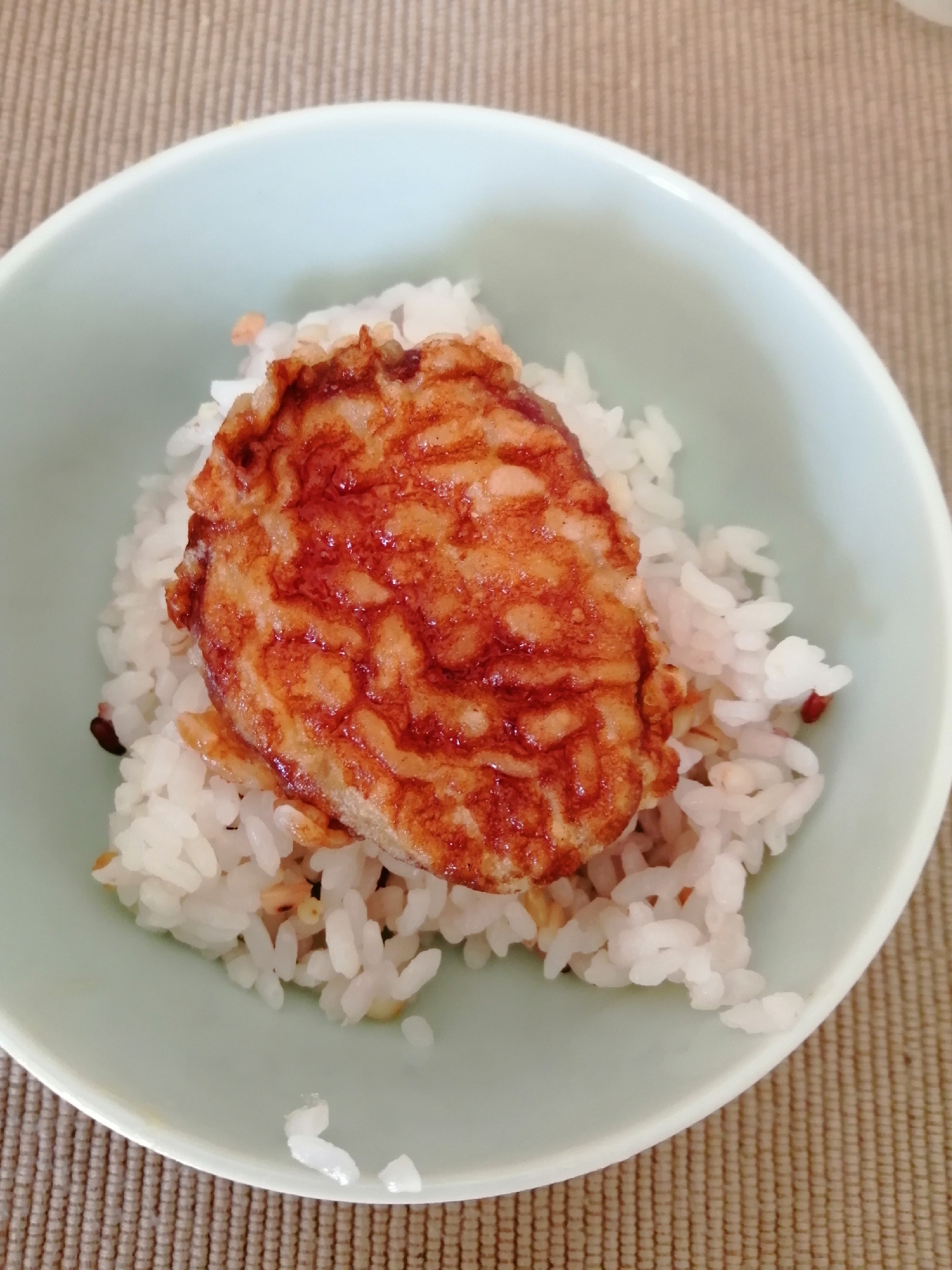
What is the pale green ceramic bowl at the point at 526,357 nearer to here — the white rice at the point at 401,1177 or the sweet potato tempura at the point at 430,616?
the white rice at the point at 401,1177

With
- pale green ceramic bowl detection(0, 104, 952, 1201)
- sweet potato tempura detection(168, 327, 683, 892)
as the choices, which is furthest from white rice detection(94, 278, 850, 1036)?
sweet potato tempura detection(168, 327, 683, 892)

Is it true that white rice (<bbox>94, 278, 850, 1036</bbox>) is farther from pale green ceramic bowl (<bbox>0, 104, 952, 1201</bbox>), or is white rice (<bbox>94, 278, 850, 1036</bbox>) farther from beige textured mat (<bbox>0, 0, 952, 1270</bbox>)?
beige textured mat (<bbox>0, 0, 952, 1270</bbox>)

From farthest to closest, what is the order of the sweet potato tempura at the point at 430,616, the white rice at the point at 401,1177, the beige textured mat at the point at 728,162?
the beige textured mat at the point at 728,162, the sweet potato tempura at the point at 430,616, the white rice at the point at 401,1177

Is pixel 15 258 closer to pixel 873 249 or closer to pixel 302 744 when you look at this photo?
pixel 302 744

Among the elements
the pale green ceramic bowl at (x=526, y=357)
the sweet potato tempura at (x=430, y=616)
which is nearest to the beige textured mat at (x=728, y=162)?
the pale green ceramic bowl at (x=526, y=357)

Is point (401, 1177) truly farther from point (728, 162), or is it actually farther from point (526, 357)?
point (728, 162)

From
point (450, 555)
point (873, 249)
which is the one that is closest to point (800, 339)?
point (450, 555)

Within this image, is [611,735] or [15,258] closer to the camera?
[611,735]
